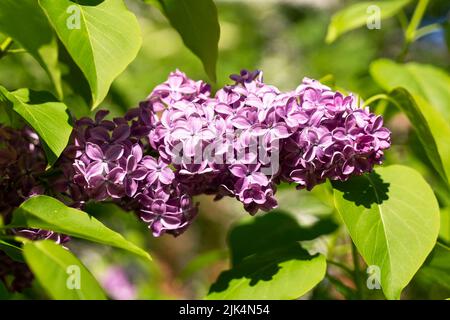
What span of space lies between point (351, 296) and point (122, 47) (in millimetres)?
675

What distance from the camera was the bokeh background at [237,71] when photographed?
173 cm

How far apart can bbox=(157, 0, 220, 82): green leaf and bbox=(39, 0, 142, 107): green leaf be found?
137 millimetres

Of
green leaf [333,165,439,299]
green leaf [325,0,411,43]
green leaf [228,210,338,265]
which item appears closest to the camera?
green leaf [333,165,439,299]

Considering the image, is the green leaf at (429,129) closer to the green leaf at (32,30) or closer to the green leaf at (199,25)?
the green leaf at (199,25)

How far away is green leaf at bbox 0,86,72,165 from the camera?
3.05 ft

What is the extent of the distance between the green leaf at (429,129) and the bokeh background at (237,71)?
14 centimetres

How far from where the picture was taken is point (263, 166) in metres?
1.01

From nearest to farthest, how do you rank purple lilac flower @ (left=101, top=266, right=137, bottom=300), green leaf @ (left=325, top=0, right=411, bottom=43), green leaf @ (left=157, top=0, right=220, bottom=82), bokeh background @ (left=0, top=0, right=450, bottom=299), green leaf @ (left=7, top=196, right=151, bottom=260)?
green leaf @ (left=7, top=196, right=151, bottom=260) < green leaf @ (left=157, top=0, right=220, bottom=82) < green leaf @ (left=325, top=0, right=411, bottom=43) < bokeh background @ (left=0, top=0, right=450, bottom=299) < purple lilac flower @ (left=101, top=266, right=137, bottom=300)

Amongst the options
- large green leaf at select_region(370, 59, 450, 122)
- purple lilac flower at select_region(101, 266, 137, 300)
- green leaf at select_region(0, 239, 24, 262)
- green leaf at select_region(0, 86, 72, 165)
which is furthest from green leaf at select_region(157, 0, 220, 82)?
purple lilac flower at select_region(101, 266, 137, 300)

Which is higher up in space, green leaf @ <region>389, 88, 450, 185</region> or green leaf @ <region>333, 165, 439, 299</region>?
green leaf @ <region>389, 88, 450, 185</region>

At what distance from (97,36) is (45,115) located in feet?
0.42

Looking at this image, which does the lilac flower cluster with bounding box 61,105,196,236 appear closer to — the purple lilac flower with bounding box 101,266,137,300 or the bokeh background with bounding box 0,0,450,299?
the bokeh background with bounding box 0,0,450,299

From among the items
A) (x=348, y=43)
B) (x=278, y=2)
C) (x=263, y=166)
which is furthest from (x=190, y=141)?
(x=278, y=2)
